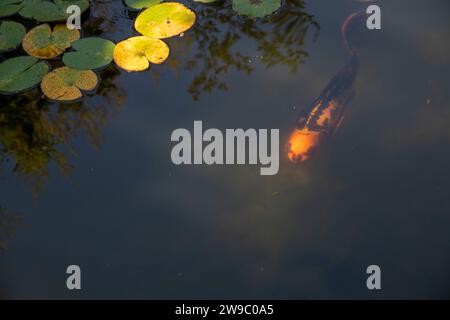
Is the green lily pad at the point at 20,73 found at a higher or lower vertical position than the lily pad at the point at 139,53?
lower

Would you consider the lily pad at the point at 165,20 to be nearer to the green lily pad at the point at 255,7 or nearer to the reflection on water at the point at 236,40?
the reflection on water at the point at 236,40

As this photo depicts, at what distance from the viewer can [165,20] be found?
3393 millimetres

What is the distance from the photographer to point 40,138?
117 inches

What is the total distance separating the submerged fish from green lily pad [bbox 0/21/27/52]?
5.20 ft

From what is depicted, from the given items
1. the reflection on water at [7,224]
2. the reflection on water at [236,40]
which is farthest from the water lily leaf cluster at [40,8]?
the reflection on water at [7,224]

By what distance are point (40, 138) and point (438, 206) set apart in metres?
1.88

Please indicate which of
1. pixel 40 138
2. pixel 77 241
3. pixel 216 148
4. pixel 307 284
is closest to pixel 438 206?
pixel 307 284

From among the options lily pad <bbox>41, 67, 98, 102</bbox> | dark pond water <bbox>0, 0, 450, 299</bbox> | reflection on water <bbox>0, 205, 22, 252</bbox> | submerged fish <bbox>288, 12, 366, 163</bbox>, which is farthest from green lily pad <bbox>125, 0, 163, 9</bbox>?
reflection on water <bbox>0, 205, 22, 252</bbox>

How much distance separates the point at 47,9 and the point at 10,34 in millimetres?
264

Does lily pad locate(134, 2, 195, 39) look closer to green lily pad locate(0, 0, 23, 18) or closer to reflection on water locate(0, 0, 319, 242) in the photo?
reflection on water locate(0, 0, 319, 242)

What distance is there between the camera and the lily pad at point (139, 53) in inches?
126

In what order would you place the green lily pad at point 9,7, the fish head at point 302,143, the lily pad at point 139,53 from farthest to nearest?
the green lily pad at point 9,7, the lily pad at point 139,53, the fish head at point 302,143

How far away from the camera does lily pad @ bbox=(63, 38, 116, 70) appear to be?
3180mm

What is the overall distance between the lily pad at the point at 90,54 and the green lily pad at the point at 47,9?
0.26 m
